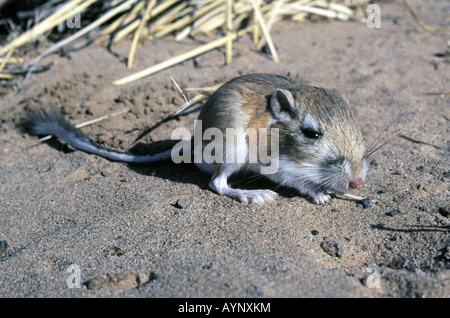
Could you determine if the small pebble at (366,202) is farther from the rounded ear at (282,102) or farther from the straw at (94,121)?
the straw at (94,121)

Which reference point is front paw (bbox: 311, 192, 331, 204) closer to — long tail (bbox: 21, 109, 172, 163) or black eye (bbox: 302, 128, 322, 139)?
black eye (bbox: 302, 128, 322, 139)

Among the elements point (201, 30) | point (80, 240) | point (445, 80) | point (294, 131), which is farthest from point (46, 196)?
point (445, 80)

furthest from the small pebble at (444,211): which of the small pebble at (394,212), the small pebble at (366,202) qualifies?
the small pebble at (366,202)

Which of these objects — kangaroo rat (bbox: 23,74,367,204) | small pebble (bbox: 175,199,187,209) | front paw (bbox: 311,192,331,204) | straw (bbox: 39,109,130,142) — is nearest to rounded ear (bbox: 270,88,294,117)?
kangaroo rat (bbox: 23,74,367,204)

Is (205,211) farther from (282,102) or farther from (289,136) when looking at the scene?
(282,102)

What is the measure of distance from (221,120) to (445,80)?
3.08 meters

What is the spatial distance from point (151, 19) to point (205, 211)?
13.9 feet


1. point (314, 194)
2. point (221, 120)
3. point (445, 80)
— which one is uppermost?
point (221, 120)

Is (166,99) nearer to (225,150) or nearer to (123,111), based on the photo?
(123,111)

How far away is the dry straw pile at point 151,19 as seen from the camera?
647cm

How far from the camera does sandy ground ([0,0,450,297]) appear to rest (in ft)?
9.11

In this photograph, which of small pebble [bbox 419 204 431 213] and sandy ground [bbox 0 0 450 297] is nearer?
sandy ground [bbox 0 0 450 297]

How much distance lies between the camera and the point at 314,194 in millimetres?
3674

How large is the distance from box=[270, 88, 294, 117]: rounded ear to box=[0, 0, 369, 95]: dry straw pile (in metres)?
2.81
